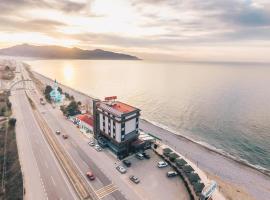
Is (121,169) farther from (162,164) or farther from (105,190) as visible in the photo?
(162,164)

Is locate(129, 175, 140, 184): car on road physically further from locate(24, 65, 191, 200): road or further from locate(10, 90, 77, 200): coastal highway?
locate(10, 90, 77, 200): coastal highway

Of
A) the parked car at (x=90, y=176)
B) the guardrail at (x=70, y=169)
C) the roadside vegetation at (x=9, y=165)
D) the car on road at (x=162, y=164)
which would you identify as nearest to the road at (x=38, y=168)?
the guardrail at (x=70, y=169)

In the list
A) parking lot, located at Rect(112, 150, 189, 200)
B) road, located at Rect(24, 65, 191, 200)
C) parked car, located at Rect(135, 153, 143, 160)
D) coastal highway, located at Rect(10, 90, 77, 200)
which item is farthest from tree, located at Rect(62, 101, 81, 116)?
parked car, located at Rect(135, 153, 143, 160)

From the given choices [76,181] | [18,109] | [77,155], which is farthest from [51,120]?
[76,181]

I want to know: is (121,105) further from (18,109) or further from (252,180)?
(18,109)

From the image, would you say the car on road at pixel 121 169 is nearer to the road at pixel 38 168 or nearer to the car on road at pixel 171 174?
the car on road at pixel 171 174
